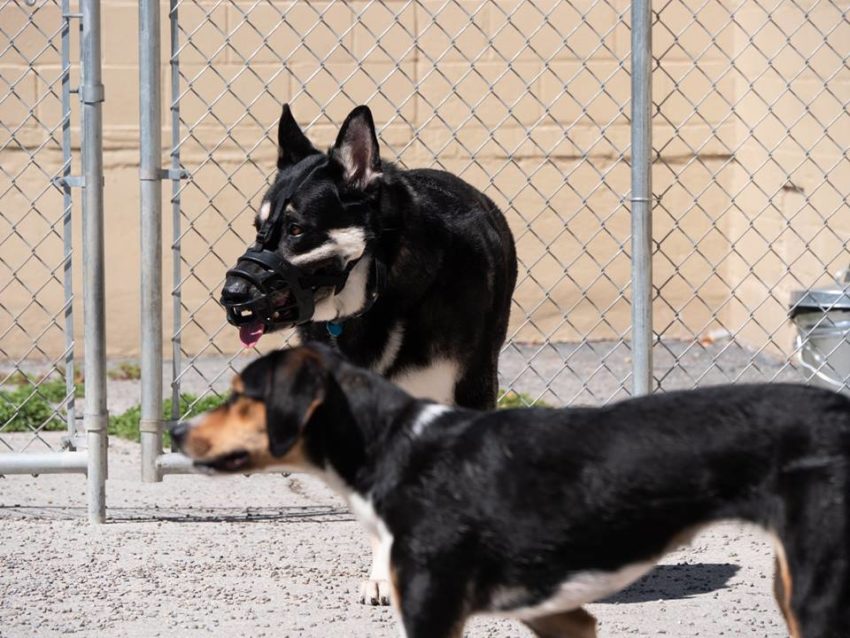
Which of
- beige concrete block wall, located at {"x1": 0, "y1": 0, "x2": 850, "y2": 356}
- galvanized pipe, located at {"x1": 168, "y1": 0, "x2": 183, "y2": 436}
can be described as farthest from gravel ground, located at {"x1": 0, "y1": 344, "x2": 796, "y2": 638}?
beige concrete block wall, located at {"x1": 0, "y1": 0, "x2": 850, "y2": 356}

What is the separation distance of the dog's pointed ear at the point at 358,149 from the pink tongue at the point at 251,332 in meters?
0.57

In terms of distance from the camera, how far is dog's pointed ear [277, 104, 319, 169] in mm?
4945

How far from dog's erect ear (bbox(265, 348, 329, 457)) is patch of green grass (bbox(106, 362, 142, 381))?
5207 millimetres

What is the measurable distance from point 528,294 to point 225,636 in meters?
5.07

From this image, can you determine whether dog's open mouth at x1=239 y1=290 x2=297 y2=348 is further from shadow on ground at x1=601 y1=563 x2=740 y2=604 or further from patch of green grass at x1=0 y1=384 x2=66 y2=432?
patch of green grass at x1=0 y1=384 x2=66 y2=432

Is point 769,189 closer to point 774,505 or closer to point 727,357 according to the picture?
point 727,357

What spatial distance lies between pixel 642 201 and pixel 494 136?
3.36 metres

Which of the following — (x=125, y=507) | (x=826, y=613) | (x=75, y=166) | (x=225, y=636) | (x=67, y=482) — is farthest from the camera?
(x=75, y=166)

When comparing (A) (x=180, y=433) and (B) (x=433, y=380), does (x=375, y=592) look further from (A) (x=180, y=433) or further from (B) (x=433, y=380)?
(A) (x=180, y=433)

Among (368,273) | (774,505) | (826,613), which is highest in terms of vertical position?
(368,273)

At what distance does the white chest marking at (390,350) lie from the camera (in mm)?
4867

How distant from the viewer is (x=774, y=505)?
329 centimetres

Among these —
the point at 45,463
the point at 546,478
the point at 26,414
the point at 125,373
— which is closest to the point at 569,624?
the point at 546,478


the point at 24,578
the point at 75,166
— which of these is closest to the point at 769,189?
the point at 75,166
